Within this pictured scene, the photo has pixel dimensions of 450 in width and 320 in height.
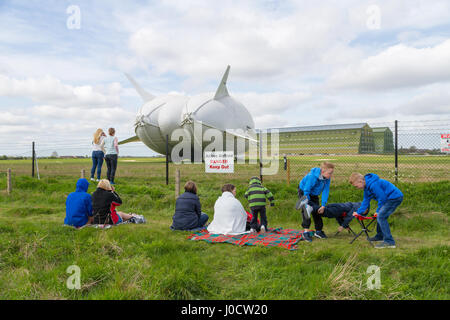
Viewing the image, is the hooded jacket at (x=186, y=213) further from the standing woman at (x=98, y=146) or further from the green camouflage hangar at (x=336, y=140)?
the standing woman at (x=98, y=146)

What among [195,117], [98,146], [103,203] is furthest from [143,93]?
[103,203]

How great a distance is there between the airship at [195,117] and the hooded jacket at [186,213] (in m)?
16.7

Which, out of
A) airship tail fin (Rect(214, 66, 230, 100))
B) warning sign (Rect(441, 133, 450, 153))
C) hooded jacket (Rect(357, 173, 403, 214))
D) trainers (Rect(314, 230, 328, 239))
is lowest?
trainers (Rect(314, 230, 328, 239))

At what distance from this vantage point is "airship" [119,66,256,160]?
25359 mm

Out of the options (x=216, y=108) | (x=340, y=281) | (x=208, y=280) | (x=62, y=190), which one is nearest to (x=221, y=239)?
(x=208, y=280)

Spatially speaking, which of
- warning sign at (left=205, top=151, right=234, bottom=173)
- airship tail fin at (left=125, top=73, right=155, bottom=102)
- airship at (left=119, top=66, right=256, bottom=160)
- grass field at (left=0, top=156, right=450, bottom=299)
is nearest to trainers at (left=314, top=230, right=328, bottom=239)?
grass field at (left=0, top=156, right=450, bottom=299)

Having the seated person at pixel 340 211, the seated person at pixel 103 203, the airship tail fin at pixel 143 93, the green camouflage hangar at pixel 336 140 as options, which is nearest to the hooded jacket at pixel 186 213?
the seated person at pixel 103 203

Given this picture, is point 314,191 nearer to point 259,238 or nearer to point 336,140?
point 259,238

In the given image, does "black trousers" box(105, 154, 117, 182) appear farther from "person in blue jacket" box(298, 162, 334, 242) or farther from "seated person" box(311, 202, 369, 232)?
"seated person" box(311, 202, 369, 232)

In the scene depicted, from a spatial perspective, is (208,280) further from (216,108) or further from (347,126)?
(216,108)

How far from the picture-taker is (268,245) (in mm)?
5902

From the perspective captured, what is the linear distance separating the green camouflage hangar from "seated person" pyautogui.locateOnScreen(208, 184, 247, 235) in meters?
5.81

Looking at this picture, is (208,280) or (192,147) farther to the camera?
(192,147)
